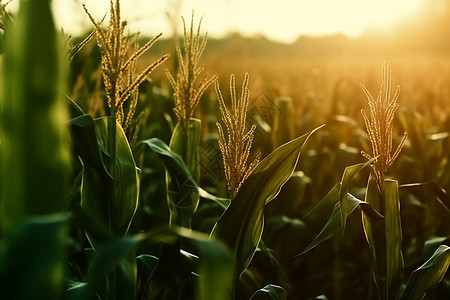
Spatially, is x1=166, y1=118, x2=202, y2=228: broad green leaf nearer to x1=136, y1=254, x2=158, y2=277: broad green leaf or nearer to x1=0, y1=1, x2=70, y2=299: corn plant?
x1=136, y1=254, x2=158, y2=277: broad green leaf

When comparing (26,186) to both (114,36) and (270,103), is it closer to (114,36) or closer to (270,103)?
(114,36)

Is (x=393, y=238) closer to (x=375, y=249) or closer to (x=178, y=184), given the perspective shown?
(x=375, y=249)

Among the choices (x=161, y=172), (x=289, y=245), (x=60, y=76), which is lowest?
(x=289, y=245)

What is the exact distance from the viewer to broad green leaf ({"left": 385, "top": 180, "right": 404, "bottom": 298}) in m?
1.60

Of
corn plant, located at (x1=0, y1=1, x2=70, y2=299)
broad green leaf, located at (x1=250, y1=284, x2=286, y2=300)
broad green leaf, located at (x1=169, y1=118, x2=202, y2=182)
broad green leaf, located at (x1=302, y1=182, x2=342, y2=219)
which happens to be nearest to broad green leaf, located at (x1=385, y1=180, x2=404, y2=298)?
broad green leaf, located at (x1=302, y1=182, x2=342, y2=219)

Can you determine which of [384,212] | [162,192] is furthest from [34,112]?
[162,192]

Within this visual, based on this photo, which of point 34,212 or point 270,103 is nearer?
point 34,212

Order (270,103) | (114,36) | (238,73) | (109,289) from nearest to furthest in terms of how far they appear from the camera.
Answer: (114,36) < (109,289) < (270,103) < (238,73)

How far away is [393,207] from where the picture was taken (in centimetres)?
160

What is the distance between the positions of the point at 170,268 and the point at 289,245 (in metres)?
1.62

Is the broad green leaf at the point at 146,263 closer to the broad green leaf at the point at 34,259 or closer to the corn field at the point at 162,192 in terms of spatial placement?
the corn field at the point at 162,192

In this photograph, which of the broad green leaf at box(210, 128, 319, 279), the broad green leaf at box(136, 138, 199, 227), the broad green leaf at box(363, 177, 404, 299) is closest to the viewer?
the broad green leaf at box(210, 128, 319, 279)

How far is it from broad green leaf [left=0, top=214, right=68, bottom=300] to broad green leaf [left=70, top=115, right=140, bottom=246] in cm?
60

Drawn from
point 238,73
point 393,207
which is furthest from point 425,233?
point 238,73
